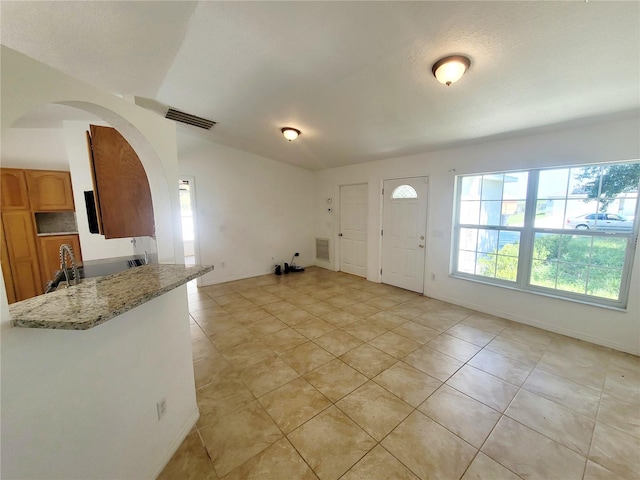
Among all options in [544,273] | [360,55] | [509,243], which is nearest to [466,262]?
[509,243]

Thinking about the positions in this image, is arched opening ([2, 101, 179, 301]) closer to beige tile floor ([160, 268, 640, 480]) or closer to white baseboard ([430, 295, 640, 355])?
beige tile floor ([160, 268, 640, 480])

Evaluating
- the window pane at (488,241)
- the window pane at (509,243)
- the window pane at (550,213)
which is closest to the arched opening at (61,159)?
the window pane at (488,241)

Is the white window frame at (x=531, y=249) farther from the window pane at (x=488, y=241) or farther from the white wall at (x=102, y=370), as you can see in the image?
the white wall at (x=102, y=370)

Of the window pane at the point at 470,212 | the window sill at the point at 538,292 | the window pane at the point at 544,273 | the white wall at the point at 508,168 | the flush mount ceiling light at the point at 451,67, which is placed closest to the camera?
the flush mount ceiling light at the point at 451,67

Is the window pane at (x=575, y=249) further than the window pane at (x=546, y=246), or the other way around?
the window pane at (x=546, y=246)

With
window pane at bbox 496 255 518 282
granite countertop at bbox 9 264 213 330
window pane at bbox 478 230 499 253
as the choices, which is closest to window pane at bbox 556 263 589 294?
window pane at bbox 496 255 518 282

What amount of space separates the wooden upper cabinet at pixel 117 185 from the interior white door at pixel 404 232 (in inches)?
150

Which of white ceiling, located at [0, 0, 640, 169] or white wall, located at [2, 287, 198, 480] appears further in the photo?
white ceiling, located at [0, 0, 640, 169]

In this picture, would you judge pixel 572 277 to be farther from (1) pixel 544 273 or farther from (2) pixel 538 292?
(2) pixel 538 292

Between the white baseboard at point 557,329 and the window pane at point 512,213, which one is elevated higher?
the window pane at point 512,213

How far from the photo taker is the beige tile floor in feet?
4.96

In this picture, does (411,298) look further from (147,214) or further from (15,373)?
(15,373)

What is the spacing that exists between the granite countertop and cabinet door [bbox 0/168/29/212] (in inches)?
159

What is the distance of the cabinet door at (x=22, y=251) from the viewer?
11.9 feet
